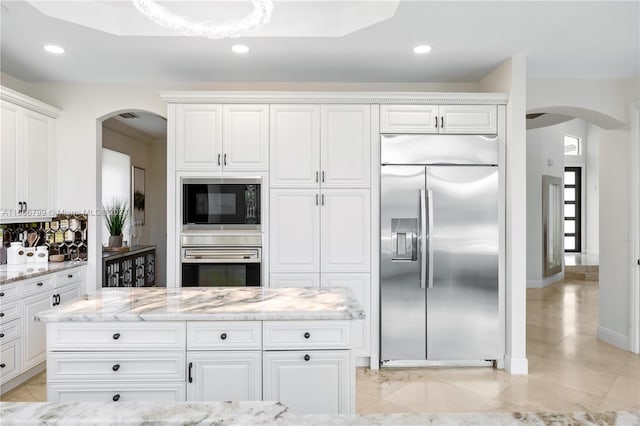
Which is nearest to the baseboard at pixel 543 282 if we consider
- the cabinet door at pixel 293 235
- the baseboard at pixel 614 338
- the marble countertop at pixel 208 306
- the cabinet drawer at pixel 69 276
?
the baseboard at pixel 614 338

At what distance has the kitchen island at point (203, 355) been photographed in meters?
1.97

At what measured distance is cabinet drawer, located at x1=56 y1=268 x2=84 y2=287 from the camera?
3594mm

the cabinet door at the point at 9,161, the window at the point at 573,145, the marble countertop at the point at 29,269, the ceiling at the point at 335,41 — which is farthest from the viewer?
the window at the point at 573,145

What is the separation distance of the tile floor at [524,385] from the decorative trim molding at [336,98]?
7.81ft

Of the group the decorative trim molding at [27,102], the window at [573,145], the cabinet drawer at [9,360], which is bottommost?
the cabinet drawer at [9,360]

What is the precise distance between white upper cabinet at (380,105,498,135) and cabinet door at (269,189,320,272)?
1.04 m

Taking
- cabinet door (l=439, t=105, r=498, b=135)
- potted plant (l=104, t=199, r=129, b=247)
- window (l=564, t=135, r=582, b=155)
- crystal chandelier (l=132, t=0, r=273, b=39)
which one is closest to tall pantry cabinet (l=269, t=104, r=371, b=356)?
cabinet door (l=439, t=105, r=498, b=135)

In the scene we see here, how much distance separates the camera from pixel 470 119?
12.0ft

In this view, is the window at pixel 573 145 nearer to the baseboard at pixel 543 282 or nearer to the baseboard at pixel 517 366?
the baseboard at pixel 543 282

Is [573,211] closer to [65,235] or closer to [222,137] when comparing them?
[222,137]

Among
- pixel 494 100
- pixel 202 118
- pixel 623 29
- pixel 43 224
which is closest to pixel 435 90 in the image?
pixel 494 100

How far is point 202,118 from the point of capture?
12.0 ft

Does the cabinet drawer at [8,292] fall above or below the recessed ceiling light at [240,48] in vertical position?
below

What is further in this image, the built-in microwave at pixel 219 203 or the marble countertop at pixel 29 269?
the built-in microwave at pixel 219 203
